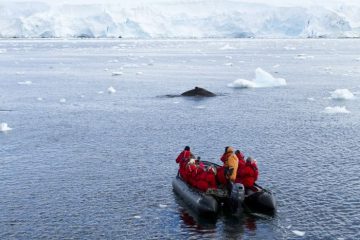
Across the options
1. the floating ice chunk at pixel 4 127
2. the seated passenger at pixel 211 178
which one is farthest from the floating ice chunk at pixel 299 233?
the floating ice chunk at pixel 4 127

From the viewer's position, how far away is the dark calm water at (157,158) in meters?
20.7

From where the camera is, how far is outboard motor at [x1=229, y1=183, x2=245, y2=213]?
70.4 ft

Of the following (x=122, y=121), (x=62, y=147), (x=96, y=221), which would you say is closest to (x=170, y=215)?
(x=96, y=221)

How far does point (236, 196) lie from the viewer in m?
21.5

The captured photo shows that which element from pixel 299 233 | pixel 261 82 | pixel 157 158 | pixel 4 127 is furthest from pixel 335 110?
pixel 4 127

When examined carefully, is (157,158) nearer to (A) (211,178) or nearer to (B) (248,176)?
(A) (211,178)

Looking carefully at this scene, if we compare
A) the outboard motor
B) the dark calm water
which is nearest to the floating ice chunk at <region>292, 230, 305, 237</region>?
the dark calm water

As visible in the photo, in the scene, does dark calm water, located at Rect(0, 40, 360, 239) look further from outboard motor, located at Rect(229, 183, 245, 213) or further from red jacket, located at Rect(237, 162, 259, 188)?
red jacket, located at Rect(237, 162, 259, 188)

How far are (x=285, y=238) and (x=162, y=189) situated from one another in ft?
24.1

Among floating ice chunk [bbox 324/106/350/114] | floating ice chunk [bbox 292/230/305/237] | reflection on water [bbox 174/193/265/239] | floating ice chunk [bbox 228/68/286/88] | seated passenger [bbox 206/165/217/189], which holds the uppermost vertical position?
floating ice chunk [bbox 228/68/286/88]

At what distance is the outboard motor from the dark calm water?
0.58 meters

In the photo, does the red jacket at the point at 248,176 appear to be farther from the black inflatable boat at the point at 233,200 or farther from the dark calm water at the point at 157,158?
the dark calm water at the point at 157,158

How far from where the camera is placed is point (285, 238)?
762 inches

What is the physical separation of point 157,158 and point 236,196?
9.32m
